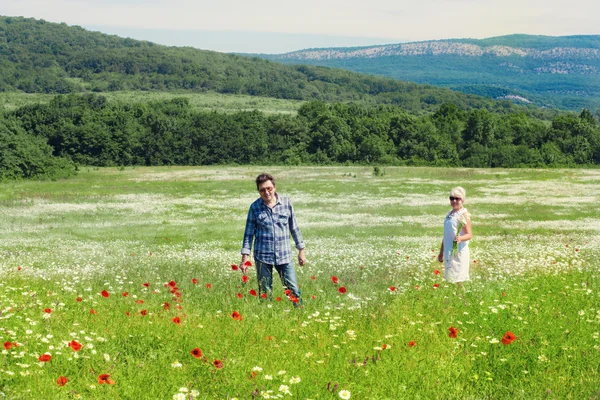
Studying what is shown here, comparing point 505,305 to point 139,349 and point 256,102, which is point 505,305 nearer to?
point 139,349

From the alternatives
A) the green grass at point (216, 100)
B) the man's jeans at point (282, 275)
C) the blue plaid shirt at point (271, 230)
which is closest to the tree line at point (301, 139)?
the green grass at point (216, 100)

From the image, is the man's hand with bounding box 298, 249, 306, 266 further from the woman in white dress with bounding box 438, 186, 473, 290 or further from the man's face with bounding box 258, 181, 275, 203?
the woman in white dress with bounding box 438, 186, 473, 290

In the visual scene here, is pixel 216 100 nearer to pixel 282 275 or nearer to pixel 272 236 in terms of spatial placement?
pixel 282 275

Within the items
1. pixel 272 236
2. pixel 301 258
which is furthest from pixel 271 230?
pixel 301 258

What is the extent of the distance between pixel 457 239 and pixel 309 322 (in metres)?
4.71

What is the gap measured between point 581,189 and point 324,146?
50064 millimetres

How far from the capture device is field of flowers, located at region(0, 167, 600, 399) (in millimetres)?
6117

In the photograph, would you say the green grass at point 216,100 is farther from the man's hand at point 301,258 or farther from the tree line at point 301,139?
the man's hand at point 301,258

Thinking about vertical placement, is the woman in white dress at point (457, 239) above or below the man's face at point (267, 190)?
below

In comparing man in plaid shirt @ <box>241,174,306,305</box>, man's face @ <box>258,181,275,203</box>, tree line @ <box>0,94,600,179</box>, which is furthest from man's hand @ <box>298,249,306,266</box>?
tree line @ <box>0,94,600,179</box>

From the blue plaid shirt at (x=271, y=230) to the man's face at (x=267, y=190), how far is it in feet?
0.66

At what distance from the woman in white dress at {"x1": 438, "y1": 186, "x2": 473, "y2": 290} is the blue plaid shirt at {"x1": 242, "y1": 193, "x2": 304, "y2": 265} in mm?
3412

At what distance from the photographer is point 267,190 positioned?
9.57 m

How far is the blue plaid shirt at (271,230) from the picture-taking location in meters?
9.92
